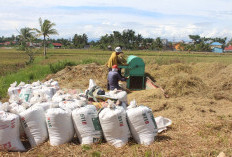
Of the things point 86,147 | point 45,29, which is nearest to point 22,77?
point 86,147

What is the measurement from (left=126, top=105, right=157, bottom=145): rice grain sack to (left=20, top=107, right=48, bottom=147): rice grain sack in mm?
1441

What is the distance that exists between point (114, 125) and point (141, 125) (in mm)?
451

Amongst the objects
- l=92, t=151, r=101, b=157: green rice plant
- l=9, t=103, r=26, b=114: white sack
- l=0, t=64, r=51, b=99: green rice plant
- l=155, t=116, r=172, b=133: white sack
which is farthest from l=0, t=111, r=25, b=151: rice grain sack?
l=0, t=64, r=51, b=99: green rice plant

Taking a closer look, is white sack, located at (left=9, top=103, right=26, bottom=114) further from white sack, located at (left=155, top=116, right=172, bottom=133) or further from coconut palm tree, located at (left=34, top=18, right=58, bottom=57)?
coconut palm tree, located at (left=34, top=18, right=58, bottom=57)

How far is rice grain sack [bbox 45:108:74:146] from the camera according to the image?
374 centimetres

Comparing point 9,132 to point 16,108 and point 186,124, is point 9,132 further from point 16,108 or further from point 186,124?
point 186,124

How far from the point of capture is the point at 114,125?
12.2 feet

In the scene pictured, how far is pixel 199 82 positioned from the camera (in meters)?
8.31

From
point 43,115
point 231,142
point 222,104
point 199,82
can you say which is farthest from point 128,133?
point 199,82

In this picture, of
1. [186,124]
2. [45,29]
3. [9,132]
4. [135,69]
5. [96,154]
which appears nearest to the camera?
[96,154]

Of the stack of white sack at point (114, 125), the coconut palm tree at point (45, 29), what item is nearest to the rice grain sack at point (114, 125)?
the stack of white sack at point (114, 125)

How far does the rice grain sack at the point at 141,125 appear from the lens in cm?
380

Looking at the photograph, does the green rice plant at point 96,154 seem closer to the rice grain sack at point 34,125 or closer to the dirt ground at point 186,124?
the dirt ground at point 186,124

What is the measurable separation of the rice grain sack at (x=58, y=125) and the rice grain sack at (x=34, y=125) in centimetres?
13
